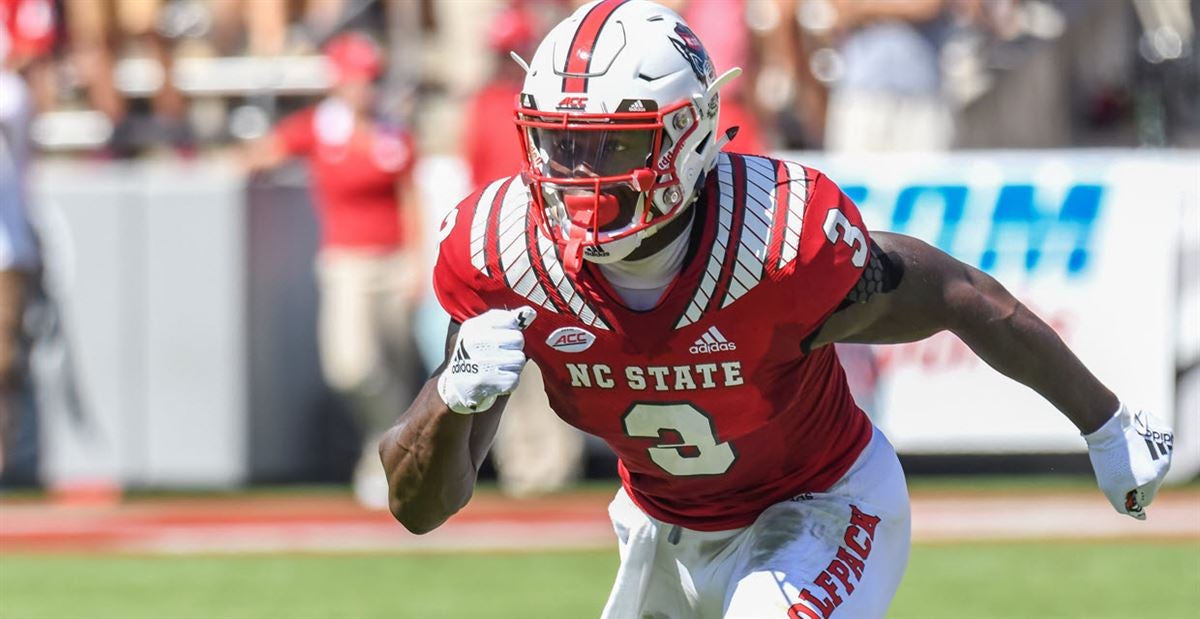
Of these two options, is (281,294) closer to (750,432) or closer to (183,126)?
(183,126)

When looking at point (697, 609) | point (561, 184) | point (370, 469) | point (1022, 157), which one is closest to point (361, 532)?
point (370, 469)

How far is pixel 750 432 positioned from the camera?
12.7ft

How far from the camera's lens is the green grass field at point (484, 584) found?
21.9ft

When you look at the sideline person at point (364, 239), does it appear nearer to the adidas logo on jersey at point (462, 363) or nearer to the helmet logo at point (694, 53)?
the helmet logo at point (694, 53)

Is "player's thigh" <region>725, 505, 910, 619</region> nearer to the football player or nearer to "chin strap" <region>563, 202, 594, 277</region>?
the football player

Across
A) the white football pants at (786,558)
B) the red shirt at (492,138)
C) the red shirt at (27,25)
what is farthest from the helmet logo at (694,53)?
the red shirt at (27,25)

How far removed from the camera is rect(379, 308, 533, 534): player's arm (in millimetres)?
3479

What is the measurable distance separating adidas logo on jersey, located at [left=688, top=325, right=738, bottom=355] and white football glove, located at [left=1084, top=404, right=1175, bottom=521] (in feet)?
2.91

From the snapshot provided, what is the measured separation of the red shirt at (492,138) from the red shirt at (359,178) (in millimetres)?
363

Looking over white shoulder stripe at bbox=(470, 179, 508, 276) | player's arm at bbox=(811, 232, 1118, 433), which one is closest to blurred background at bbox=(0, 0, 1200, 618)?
player's arm at bbox=(811, 232, 1118, 433)

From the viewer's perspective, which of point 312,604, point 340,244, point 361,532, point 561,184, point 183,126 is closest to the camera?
point 561,184

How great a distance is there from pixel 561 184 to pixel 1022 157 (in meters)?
5.86

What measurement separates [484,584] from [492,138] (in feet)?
7.91

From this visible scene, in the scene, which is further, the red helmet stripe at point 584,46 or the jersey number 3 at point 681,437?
the jersey number 3 at point 681,437
